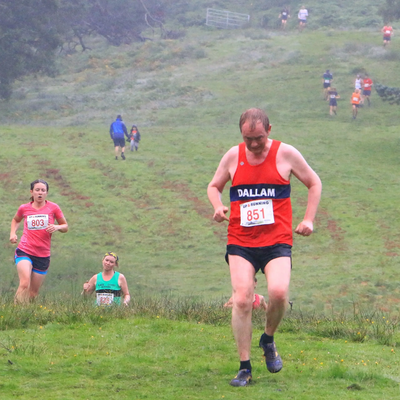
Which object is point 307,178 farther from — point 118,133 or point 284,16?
point 284,16

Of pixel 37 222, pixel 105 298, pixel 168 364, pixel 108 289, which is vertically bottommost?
pixel 168 364

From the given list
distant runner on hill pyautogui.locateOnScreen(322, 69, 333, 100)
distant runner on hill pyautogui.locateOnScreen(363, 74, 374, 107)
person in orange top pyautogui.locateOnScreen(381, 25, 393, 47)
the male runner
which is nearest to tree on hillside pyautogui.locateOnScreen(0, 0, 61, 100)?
distant runner on hill pyautogui.locateOnScreen(322, 69, 333, 100)

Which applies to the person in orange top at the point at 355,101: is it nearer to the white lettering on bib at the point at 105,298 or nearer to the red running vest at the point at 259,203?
the white lettering on bib at the point at 105,298

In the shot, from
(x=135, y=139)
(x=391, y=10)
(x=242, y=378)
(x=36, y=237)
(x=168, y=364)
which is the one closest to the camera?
(x=242, y=378)

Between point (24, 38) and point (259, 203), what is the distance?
132 ft

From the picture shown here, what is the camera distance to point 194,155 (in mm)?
32281

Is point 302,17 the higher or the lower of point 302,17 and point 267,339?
the higher

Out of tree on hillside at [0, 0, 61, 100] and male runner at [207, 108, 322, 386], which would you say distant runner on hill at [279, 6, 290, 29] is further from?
male runner at [207, 108, 322, 386]

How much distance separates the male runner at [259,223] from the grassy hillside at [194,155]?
25.5ft

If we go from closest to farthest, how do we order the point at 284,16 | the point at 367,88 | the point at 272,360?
the point at 272,360 → the point at 367,88 → the point at 284,16

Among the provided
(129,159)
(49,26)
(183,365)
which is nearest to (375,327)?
(183,365)

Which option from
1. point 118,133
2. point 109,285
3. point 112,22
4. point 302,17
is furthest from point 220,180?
point 112,22

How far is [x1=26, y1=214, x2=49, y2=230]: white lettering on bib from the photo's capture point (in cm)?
971

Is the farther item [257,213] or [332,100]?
[332,100]
